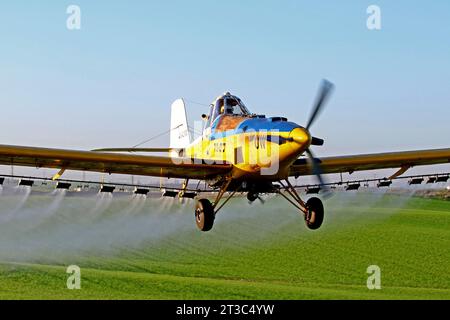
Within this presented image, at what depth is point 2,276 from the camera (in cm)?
3253

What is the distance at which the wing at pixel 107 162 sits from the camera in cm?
2392

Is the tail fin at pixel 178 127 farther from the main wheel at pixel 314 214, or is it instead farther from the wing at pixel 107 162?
the main wheel at pixel 314 214

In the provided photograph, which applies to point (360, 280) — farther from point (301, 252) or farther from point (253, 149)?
point (253, 149)

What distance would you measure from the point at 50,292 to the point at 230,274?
14.4 m

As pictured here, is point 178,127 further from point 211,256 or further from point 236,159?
point 211,256

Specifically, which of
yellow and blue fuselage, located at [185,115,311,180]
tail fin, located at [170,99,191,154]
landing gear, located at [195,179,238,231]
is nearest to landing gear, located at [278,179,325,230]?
yellow and blue fuselage, located at [185,115,311,180]

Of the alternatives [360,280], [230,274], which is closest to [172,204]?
[230,274]

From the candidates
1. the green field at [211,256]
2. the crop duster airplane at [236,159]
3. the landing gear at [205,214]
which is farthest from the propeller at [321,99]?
the green field at [211,256]

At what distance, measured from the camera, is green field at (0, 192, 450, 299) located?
31.9 meters

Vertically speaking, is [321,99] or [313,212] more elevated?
[321,99]

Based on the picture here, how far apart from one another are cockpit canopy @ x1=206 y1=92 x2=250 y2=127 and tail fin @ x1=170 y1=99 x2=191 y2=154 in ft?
24.9

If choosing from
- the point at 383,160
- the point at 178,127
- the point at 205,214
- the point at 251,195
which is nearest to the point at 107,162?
the point at 205,214

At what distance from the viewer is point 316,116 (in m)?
24.2

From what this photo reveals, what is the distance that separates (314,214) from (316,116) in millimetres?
3828
